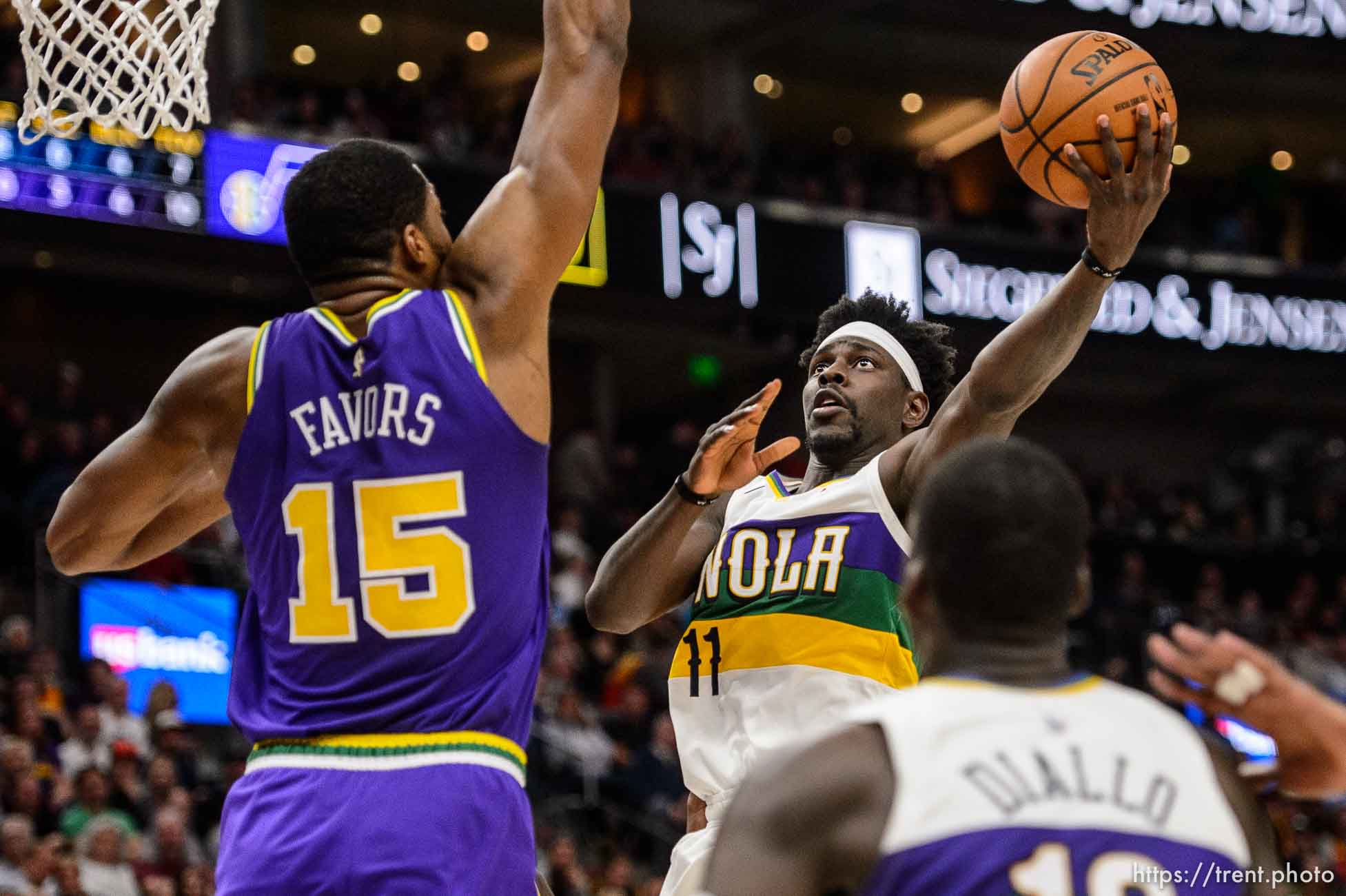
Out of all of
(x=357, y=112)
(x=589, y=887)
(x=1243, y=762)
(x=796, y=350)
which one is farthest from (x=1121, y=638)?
(x=1243, y=762)

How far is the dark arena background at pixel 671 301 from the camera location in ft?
42.3

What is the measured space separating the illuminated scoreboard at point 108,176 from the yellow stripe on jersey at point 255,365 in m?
11.6

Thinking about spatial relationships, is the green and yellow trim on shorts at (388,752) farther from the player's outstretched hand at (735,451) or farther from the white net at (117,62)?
the white net at (117,62)

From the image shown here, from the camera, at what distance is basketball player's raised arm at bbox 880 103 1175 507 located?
429cm

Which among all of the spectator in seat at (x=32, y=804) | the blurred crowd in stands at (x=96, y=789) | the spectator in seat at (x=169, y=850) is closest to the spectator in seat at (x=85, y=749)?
the blurred crowd in stands at (x=96, y=789)

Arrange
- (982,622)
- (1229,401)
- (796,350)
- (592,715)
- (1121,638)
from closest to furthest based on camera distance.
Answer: (982,622) → (592,715) → (1121,638) → (796,350) → (1229,401)

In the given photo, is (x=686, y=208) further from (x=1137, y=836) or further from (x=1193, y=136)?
(x=1137, y=836)

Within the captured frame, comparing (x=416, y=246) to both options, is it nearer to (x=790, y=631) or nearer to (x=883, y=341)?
(x=790, y=631)

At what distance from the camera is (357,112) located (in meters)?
18.2

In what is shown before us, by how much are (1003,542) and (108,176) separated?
13880 millimetres

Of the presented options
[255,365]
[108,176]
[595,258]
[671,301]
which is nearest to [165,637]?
[108,176]

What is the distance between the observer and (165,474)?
11.5ft

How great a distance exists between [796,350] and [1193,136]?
8.46 m

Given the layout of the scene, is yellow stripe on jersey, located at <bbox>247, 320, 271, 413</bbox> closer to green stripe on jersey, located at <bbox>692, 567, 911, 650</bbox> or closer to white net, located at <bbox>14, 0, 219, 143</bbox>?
white net, located at <bbox>14, 0, 219, 143</bbox>
